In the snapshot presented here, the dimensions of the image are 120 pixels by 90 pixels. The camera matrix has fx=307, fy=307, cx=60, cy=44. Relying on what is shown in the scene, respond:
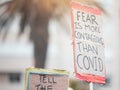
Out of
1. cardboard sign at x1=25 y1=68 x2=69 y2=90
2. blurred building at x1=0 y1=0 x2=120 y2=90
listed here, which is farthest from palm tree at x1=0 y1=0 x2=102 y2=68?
cardboard sign at x1=25 y1=68 x2=69 y2=90

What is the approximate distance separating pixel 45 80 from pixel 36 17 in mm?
429

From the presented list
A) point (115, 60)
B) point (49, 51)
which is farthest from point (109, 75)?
point (49, 51)

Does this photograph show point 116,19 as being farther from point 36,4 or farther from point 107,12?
point 36,4

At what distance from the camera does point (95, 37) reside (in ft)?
6.12

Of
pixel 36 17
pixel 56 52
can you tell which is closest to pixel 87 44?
pixel 56 52

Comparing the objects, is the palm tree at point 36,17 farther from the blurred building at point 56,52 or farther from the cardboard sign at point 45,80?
the cardboard sign at point 45,80

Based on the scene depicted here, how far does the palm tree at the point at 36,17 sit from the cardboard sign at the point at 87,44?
0.14 metres

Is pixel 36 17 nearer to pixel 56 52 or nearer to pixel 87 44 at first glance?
pixel 56 52

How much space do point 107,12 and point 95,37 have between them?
0.34m

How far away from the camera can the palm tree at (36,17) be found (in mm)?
1808

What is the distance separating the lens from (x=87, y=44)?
181cm

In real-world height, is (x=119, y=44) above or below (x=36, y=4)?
below

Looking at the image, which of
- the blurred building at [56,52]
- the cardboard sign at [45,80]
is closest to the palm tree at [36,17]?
the blurred building at [56,52]

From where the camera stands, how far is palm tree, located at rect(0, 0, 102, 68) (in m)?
1.81
